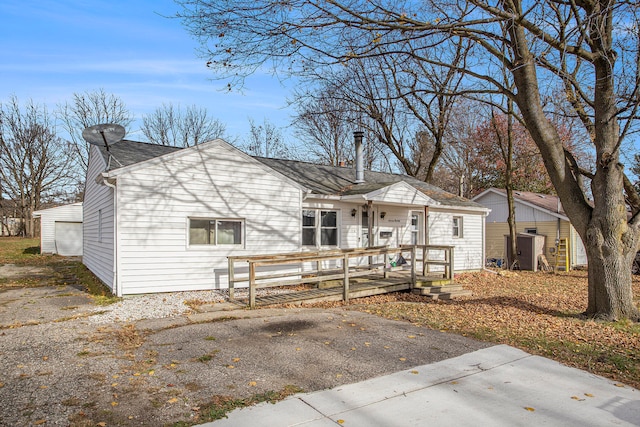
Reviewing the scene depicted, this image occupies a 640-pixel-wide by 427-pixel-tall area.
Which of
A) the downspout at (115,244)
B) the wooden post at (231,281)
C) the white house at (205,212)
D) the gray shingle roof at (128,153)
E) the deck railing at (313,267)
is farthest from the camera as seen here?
the gray shingle roof at (128,153)

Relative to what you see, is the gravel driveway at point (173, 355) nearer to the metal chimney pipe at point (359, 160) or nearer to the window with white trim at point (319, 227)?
the window with white trim at point (319, 227)

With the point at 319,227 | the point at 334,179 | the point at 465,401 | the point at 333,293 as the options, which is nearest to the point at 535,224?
the point at 334,179

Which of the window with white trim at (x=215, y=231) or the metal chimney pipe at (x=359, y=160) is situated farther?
the metal chimney pipe at (x=359, y=160)

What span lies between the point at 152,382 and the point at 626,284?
26.8 ft

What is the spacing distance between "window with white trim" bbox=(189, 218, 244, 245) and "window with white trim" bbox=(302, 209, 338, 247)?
2.36 m

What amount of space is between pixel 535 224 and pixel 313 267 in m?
15.3

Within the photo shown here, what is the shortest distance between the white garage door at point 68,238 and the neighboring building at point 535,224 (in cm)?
2373

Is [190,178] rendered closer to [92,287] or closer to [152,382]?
[92,287]

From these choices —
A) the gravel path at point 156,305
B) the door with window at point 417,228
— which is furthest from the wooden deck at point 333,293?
the door with window at point 417,228

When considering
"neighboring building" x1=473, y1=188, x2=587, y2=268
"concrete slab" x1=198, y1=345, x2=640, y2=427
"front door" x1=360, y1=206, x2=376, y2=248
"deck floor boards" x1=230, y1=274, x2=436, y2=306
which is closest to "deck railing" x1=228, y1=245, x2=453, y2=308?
"deck floor boards" x1=230, y1=274, x2=436, y2=306

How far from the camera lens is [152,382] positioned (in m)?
4.59

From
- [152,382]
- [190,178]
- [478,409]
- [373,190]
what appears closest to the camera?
[478,409]

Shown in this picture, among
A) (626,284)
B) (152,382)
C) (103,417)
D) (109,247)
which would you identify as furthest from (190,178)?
(626,284)

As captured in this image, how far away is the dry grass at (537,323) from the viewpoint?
224 inches
